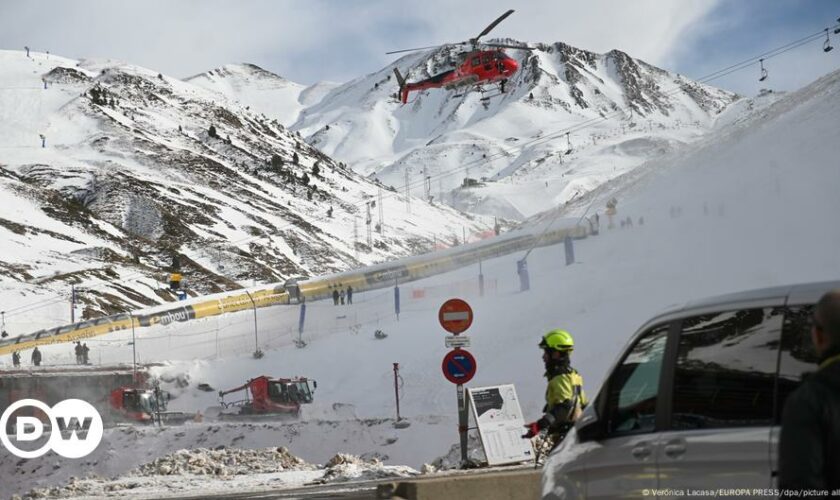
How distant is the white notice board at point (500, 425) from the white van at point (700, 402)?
8.32 m

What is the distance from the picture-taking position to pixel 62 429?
105 feet

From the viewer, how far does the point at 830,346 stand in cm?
332

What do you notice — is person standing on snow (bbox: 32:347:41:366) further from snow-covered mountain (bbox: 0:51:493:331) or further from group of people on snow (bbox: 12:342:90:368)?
snow-covered mountain (bbox: 0:51:493:331)

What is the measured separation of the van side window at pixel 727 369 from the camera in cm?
434

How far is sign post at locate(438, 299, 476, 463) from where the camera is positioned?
14648mm

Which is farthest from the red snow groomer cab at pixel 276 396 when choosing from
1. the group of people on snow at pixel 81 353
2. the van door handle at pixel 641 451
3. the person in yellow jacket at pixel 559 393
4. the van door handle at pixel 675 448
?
the van door handle at pixel 675 448

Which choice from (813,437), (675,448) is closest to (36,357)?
(675,448)

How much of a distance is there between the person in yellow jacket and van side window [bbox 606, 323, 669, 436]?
2.40 meters

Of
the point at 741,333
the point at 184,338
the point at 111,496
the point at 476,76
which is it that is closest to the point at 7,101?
the point at 184,338

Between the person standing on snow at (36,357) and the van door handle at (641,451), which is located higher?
the person standing on snow at (36,357)

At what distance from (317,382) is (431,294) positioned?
12.2 meters

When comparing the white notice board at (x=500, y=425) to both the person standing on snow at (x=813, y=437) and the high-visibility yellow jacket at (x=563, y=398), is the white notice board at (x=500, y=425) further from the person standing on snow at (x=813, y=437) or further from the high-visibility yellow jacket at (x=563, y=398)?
the person standing on snow at (x=813, y=437)

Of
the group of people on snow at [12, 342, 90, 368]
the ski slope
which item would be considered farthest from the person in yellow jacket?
the group of people on snow at [12, 342, 90, 368]

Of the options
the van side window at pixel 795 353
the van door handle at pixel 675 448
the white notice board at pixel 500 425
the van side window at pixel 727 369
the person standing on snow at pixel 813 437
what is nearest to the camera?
the person standing on snow at pixel 813 437
